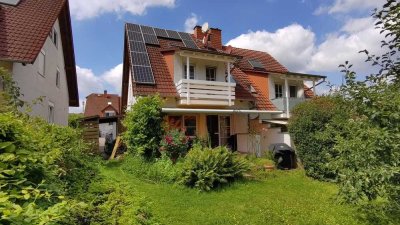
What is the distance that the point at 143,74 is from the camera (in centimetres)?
2006

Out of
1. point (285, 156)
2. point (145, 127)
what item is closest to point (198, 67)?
point (145, 127)

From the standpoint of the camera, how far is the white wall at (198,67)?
20891 mm

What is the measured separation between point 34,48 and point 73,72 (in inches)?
504

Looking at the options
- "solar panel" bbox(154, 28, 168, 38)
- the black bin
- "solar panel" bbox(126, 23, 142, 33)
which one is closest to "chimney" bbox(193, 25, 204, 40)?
"solar panel" bbox(154, 28, 168, 38)

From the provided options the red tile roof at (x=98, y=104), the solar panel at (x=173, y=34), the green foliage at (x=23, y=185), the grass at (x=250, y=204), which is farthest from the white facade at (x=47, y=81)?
the red tile roof at (x=98, y=104)

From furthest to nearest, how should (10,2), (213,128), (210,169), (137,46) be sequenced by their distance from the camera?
1. (137,46)
2. (213,128)
3. (10,2)
4. (210,169)

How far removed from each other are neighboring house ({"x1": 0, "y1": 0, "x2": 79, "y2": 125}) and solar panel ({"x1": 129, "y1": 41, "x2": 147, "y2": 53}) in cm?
462

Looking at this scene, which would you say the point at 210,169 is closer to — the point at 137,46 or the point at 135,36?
the point at 137,46

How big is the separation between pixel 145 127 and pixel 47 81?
22.7 ft

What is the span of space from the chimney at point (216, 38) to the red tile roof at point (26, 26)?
38.0ft

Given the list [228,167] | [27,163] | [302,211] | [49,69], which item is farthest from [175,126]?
[27,163]

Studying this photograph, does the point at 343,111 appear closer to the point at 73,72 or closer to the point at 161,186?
the point at 161,186

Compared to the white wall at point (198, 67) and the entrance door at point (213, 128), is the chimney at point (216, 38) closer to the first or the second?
the white wall at point (198, 67)

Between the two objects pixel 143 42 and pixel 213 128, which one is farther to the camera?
pixel 143 42
